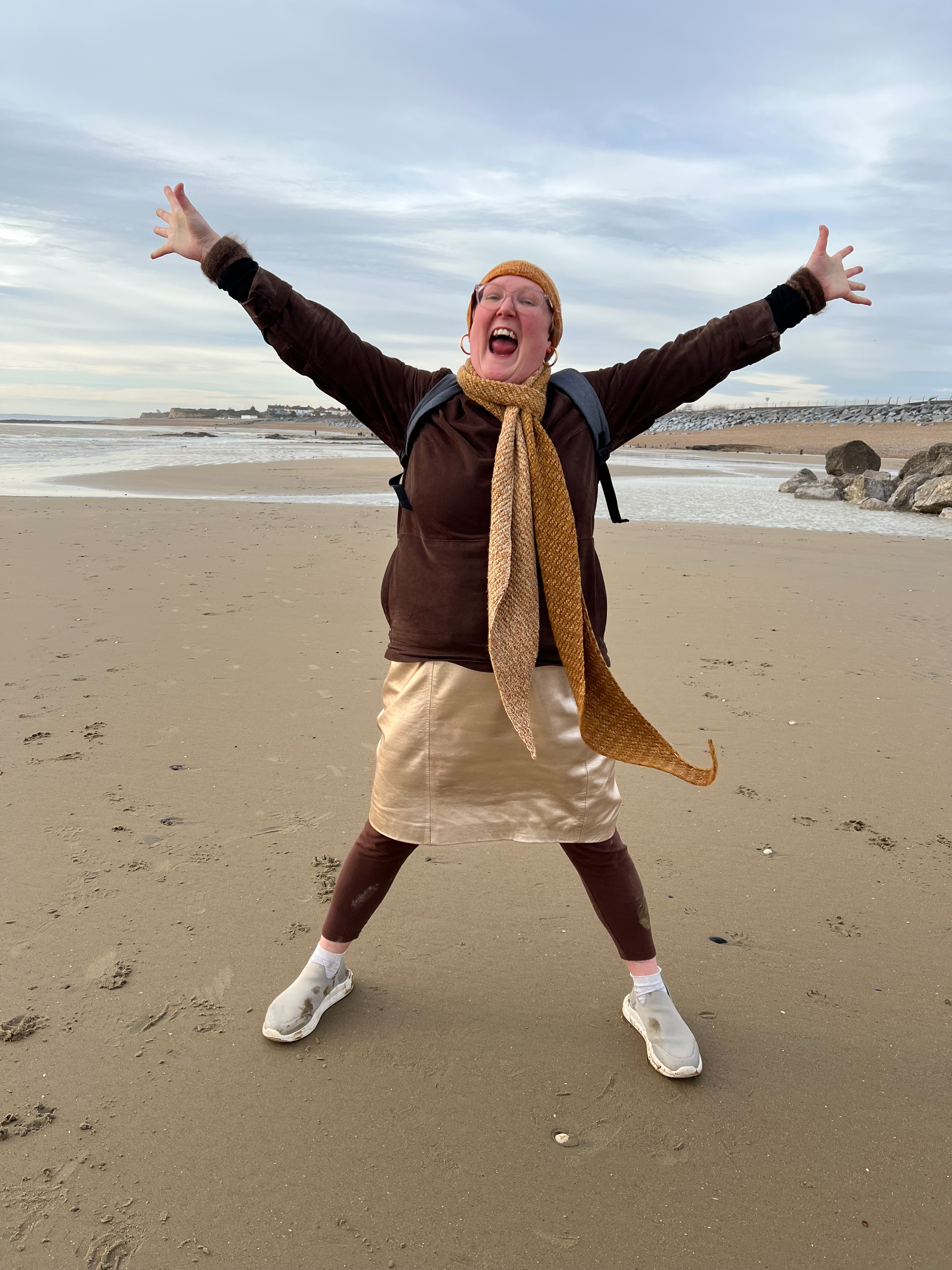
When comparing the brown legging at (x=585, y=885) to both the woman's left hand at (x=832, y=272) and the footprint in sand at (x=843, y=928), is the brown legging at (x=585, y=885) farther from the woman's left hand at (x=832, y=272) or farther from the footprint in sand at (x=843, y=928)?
the woman's left hand at (x=832, y=272)

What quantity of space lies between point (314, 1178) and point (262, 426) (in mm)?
79400

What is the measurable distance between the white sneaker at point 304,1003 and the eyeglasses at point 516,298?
194 cm

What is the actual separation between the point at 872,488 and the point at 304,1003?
58.2 ft

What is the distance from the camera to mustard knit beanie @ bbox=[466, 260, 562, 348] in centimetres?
248

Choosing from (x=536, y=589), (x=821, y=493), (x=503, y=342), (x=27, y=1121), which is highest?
(x=503, y=342)

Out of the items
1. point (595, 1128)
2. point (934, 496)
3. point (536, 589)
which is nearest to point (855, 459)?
point (934, 496)

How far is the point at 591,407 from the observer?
2412 millimetres

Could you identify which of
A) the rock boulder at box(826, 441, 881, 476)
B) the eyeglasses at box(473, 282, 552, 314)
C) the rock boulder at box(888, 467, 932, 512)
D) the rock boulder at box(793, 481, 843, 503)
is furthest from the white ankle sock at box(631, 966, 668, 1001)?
the rock boulder at box(826, 441, 881, 476)

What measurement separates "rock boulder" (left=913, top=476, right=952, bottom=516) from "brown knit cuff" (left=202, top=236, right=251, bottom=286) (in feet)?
51.6

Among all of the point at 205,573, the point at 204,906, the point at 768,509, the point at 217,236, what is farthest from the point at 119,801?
the point at 768,509

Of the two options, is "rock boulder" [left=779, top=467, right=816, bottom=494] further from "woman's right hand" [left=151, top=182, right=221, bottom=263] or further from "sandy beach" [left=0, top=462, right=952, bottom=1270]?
"woman's right hand" [left=151, top=182, right=221, bottom=263]

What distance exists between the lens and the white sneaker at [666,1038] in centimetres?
233

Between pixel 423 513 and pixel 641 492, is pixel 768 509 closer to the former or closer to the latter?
pixel 641 492

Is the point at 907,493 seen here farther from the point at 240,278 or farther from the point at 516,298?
the point at 240,278
